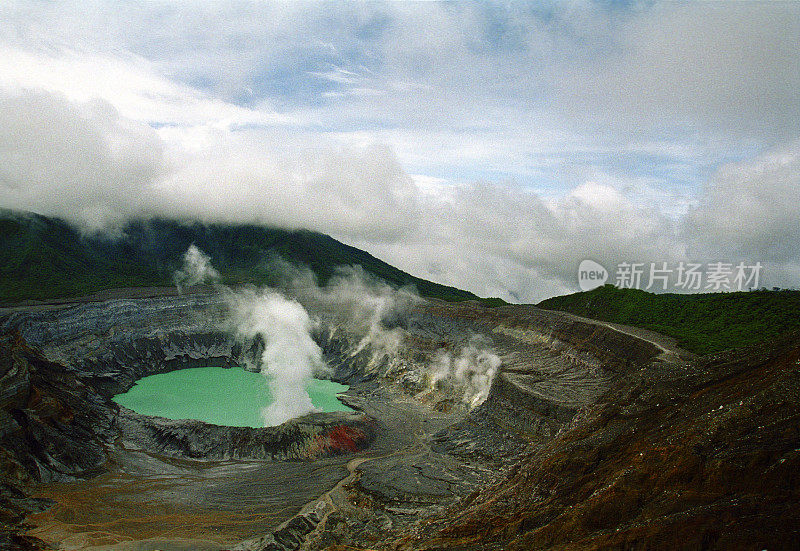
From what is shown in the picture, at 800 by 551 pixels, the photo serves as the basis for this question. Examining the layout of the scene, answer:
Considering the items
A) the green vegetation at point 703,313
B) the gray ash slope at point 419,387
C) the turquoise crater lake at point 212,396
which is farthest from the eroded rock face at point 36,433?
the green vegetation at point 703,313

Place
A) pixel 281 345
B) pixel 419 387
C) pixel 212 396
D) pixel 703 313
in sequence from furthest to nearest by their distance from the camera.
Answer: pixel 281 345 → pixel 212 396 → pixel 419 387 → pixel 703 313

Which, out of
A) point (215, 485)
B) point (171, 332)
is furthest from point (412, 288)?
point (215, 485)

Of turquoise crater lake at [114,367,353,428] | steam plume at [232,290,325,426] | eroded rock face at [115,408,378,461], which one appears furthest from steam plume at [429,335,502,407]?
steam plume at [232,290,325,426]

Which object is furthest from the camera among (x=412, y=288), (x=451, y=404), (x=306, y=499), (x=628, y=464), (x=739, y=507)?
(x=412, y=288)

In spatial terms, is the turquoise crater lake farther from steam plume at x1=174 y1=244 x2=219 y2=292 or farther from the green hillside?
steam plume at x1=174 y1=244 x2=219 y2=292

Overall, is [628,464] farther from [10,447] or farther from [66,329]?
[66,329]

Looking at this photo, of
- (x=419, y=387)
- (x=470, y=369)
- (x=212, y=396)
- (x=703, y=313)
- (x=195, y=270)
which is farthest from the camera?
(x=195, y=270)

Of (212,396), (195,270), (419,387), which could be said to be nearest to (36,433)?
(212,396)

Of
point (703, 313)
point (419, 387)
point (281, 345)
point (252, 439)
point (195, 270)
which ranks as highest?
point (703, 313)

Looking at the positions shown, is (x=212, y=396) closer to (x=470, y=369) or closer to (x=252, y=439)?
(x=252, y=439)
